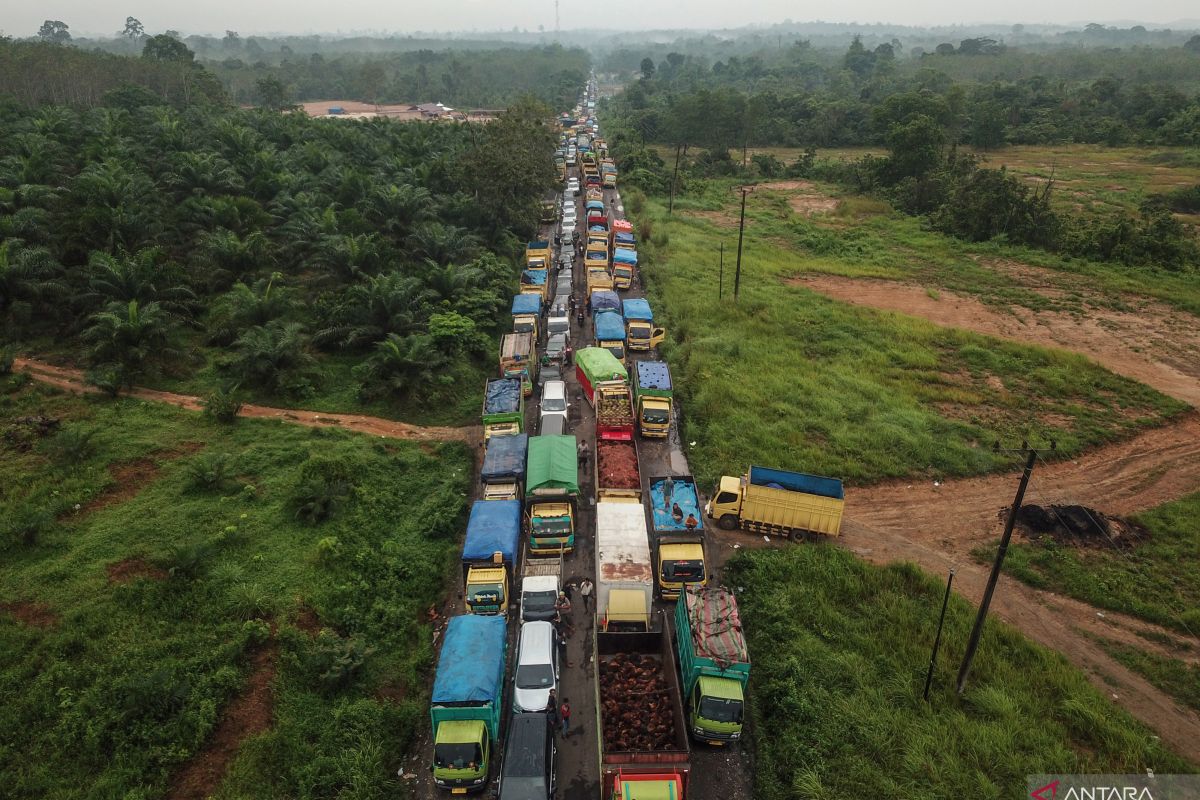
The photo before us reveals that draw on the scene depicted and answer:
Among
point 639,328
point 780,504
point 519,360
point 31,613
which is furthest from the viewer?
point 639,328

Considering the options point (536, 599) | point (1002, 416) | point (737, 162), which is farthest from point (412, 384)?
point (737, 162)

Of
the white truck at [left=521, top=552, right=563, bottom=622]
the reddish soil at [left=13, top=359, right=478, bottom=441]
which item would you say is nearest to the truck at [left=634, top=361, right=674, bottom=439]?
the reddish soil at [left=13, top=359, right=478, bottom=441]

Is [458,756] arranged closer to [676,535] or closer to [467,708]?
[467,708]

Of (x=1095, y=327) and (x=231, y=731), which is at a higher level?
(x=1095, y=327)

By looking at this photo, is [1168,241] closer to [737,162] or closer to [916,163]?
[916,163]

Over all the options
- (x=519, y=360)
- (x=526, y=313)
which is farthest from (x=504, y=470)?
(x=526, y=313)

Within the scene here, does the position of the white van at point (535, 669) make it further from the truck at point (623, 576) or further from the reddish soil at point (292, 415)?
the reddish soil at point (292, 415)

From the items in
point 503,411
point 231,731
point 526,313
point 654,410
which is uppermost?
point 526,313

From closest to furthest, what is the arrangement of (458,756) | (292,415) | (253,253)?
(458,756) < (292,415) < (253,253)
